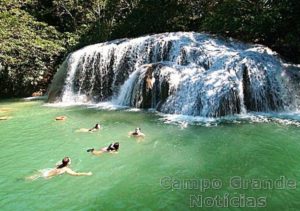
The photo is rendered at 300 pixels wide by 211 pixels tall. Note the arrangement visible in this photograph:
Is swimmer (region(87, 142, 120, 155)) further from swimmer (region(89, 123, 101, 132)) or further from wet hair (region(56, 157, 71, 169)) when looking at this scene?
swimmer (region(89, 123, 101, 132))

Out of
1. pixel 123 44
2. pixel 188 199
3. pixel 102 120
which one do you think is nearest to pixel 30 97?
pixel 123 44

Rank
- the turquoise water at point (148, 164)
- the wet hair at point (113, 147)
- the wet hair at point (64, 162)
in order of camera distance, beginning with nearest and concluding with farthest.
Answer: the turquoise water at point (148, 164) < the wet hair at point (64, 162) < the wet hair at point (113, 147)

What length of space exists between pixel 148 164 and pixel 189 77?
692 centimetres

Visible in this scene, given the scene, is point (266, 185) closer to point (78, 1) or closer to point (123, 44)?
point (123, 44)

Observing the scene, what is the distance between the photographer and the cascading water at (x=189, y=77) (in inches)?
582

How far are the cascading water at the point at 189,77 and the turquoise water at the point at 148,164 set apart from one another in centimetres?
166

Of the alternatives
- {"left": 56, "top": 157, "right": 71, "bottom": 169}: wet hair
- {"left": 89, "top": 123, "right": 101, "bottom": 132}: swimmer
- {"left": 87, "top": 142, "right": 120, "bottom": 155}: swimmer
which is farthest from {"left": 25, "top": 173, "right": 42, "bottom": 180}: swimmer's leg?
{"left": 89, "top": 123, "right": 101, "bottom": 132}: swimmer

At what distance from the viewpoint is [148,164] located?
970 centimetres

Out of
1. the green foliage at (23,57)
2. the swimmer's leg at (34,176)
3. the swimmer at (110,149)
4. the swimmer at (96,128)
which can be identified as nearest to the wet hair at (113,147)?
the swimmer at (110,149)

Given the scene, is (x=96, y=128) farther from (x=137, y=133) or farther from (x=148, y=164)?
(x=148, y=164)

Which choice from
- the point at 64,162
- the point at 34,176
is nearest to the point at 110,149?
the point at 64,162

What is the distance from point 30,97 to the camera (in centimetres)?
2348

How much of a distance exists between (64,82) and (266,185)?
15087 millimetres

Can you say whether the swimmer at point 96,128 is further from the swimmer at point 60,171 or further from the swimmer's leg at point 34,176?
the swimmer's leg at point 34,176
